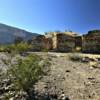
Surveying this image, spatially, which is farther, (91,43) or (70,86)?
(91,43)

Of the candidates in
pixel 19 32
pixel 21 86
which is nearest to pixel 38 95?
pixel 21 86

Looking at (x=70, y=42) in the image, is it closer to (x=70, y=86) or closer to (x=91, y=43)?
(x=91, y=43)

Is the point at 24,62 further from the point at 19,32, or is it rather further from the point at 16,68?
the point at 19,32

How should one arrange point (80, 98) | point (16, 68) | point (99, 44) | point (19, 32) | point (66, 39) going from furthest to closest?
point (19, 32) → point (66, 39) → point (99, 44) → point (16, 68) → point (80, 98)

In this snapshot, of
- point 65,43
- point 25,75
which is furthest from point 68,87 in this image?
point 65,43

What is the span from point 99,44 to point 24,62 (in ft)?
53.5

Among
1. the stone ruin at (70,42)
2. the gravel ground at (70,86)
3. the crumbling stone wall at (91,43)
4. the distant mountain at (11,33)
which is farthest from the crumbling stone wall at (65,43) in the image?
the distant mountain at (11,33)

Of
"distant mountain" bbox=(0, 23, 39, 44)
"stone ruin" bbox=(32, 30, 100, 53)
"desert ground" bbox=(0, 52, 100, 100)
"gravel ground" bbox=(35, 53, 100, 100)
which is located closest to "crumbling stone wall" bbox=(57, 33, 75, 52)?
"stone ruin" bbox=(32, 30, 100, 53)

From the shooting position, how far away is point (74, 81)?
9.99 m

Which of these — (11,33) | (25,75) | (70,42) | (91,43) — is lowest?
(25,75)

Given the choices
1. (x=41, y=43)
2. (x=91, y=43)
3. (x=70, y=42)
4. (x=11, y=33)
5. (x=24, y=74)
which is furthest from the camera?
(x=11, y=33)

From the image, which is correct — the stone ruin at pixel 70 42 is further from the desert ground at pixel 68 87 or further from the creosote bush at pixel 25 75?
the creosote bush at pixel 25 75

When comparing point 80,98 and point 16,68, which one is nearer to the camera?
point 80,98

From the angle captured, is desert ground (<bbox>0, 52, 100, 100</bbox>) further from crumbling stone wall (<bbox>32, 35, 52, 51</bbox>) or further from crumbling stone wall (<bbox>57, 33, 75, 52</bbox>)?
crumbling stone wall (<bbox>32, 35, 52, 51</bbox>)
